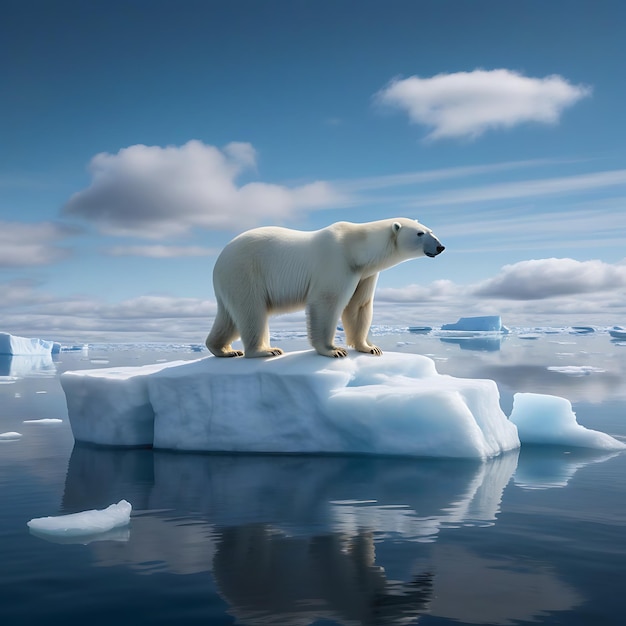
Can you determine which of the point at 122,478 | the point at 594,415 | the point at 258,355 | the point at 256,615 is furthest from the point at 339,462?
the point at 594,415

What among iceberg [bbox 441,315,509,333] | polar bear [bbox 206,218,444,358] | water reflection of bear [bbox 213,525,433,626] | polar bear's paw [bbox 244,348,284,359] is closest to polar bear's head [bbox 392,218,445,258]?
polar bear [bbox 206,218,444,358]

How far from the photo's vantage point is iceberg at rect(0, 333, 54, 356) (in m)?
35.3

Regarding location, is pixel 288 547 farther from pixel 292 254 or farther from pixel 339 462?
pixel 292 254

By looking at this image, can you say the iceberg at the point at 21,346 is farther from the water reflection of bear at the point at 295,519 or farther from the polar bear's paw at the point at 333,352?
the polar bear's paw at the point at 333,352

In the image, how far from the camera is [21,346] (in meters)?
36.7

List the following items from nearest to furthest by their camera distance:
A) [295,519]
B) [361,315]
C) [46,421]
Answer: [295,519], [361,315], [46,421]

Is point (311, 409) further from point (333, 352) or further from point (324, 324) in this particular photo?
point (324, 324)

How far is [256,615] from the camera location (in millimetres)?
3084

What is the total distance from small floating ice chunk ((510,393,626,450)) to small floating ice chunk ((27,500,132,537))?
5.69 metres

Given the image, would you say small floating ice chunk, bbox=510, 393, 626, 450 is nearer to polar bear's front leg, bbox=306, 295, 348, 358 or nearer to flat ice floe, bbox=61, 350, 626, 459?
flat ice floe, bbox=61, 350, 626, 459

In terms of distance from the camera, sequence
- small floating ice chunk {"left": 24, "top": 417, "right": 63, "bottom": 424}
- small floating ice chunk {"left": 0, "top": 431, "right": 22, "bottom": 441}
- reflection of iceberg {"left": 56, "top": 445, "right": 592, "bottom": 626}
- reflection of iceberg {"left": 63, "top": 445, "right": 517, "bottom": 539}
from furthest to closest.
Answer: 1. small floating ice chunk {"left": 24, "top": 417, "right": 63, "bottom": 424}
2. small floating ice chunk {"left": 0, "top": 431, "right": 22, "bottom": 441}
3. reflection of iceberg {"left": 63, "top": 445, "right": 517, "bottom": 539}
4. reflection of iceberg {"left": 56, "top": 445, "right": 592, "bottom": 626}

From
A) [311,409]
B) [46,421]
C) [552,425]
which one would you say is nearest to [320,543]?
[311,409]

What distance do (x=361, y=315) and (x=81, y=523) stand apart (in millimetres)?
4638

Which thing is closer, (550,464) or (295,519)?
(295,519)
